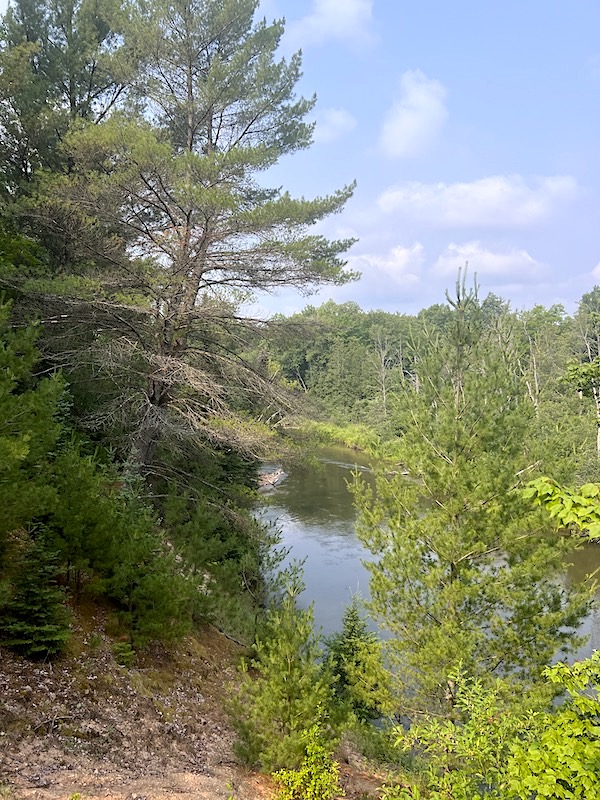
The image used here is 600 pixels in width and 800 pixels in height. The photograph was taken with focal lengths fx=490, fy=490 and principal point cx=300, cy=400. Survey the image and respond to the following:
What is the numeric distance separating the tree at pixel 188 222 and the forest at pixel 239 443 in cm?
6

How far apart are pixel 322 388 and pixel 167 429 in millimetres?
Answer: 45048

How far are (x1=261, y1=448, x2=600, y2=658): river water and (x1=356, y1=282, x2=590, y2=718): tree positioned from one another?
4.73 ft

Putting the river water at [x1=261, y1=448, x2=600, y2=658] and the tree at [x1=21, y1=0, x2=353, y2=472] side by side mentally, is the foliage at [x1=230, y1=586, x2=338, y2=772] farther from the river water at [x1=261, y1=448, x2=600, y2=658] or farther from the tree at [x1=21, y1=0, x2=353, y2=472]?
the tree at [x1=21, y1=0, x2=353, y2=472]

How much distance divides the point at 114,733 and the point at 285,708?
65.5 inches

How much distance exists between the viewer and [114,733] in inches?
187

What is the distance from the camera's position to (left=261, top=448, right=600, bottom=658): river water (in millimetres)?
12578

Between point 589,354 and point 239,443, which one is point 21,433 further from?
point 589,354

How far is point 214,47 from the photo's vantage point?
9.73 metres

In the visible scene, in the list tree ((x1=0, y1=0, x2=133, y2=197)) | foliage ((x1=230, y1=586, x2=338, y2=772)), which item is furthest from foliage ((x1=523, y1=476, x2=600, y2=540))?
tree ((x1=0, y1=0, x2=133, y2=197))

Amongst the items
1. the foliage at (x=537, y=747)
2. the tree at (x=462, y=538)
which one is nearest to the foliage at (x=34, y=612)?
the foliage at (x=537, y=747)

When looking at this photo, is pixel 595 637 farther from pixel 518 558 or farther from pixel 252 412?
pixel 252 412

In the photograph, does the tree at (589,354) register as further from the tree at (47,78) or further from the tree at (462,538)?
the tree at (47,78)

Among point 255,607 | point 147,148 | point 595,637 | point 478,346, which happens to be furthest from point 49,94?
point 595,637

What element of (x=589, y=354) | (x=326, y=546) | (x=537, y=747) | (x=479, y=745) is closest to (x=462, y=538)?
(x=479, y=745)
